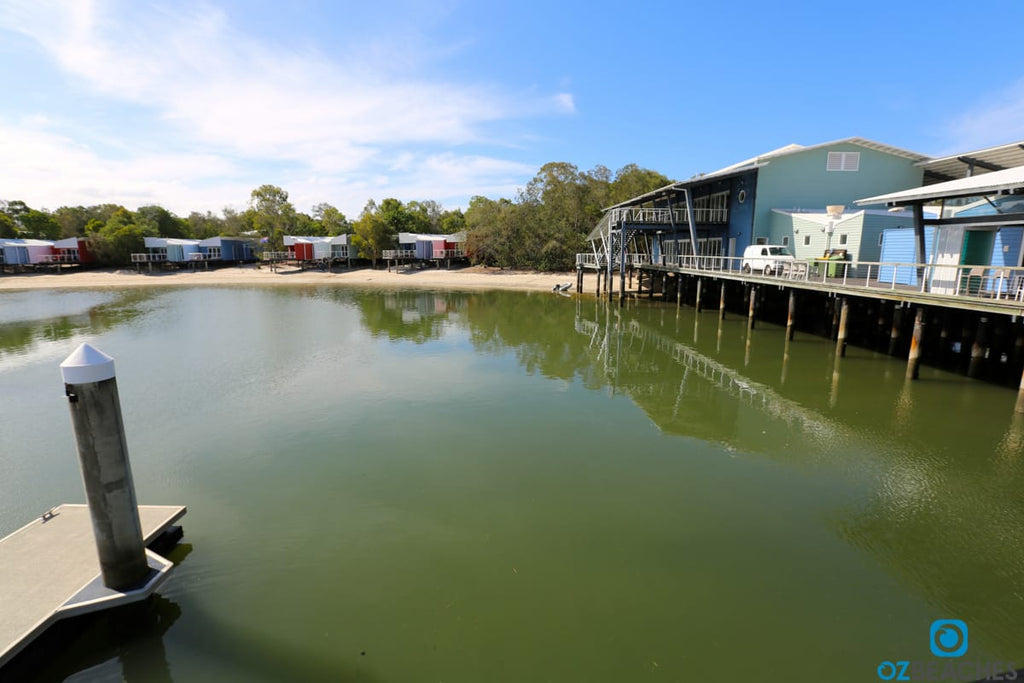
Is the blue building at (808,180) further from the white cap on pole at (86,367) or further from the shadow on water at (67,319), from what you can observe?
the shadow on water at (67,319)

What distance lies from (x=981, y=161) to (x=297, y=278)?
57.1 m

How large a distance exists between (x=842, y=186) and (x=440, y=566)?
3236cm

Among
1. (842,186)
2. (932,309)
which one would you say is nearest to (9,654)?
(932,309)

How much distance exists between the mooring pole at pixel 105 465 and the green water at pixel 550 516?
2.80 ft

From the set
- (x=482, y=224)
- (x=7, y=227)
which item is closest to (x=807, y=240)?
(x=482, y=224)

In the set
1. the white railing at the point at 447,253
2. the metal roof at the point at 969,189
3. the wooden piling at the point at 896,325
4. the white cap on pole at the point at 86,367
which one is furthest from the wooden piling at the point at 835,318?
the white railing at the point at 447,253

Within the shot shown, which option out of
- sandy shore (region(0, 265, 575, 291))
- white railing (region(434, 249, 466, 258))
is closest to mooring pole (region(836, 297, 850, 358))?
sandy shore (region(0, 265, 575, 291))

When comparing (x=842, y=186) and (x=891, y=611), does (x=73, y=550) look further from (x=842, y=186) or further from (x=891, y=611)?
(x=842, y=186)

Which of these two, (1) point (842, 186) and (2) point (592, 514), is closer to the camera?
(2) point (592, 514)

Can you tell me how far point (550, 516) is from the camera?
7973mm

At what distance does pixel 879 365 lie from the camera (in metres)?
17.2

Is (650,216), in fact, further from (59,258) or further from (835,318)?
(59,258)

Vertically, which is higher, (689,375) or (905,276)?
(905,276)

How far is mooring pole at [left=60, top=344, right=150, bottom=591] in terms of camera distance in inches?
198
